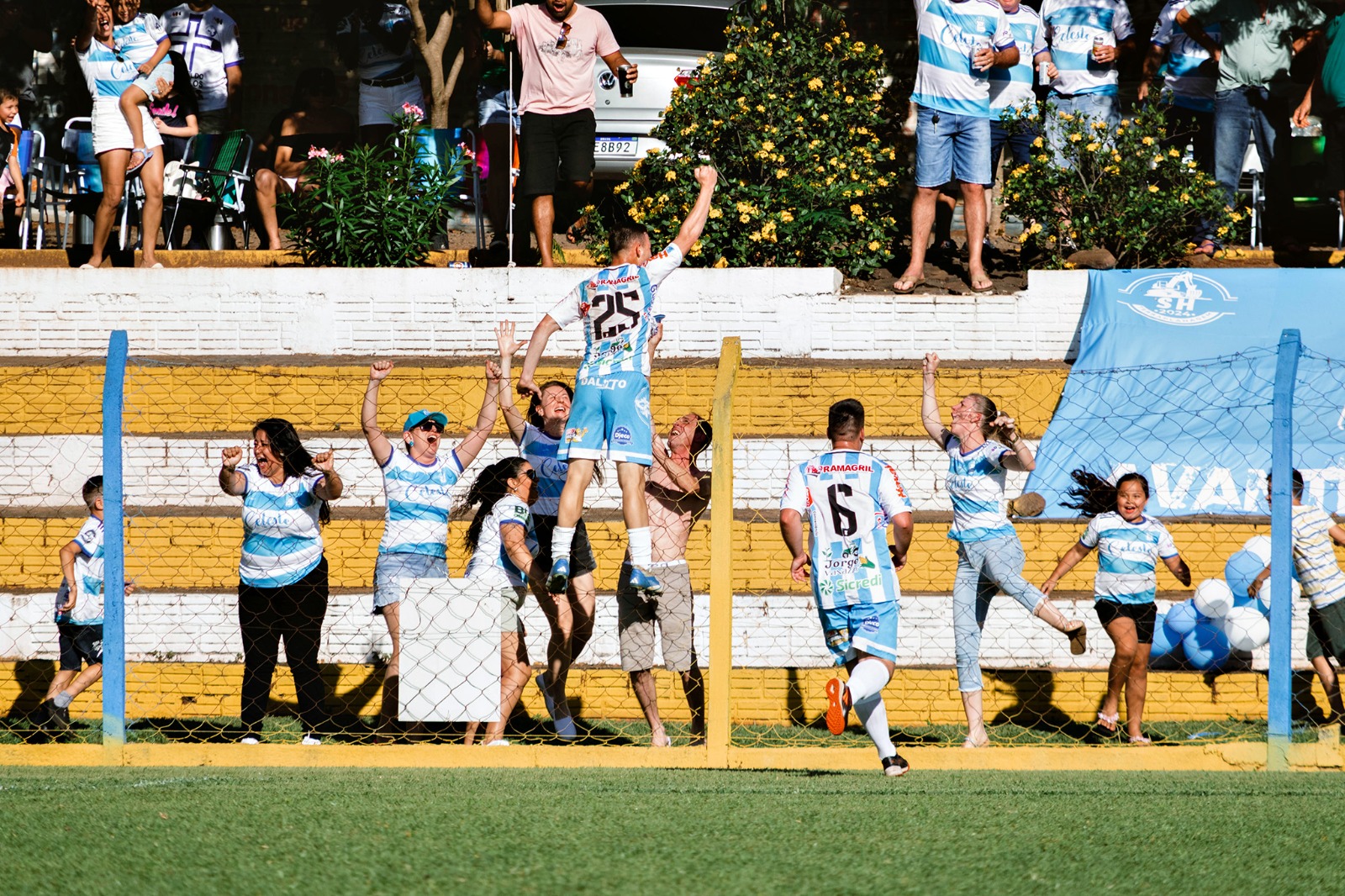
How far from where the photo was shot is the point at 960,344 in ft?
32.3

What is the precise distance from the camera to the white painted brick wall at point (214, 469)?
356 inches

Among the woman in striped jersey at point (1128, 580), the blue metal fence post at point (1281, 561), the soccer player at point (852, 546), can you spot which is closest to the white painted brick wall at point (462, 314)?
the woman in striped jersey at point (1128, 580)

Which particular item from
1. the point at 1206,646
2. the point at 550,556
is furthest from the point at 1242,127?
the point at 550,556

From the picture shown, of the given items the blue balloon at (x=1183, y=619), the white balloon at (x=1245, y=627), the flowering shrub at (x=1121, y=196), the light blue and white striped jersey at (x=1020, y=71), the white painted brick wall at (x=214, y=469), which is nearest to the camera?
the white balloon at (x=1245, y=627)

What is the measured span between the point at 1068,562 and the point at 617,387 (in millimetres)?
2848

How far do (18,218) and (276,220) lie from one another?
8.33 ft

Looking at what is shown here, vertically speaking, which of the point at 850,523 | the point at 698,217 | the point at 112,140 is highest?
the point at 112,140

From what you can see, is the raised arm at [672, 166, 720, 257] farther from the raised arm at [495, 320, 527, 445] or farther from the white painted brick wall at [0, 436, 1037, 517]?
the white painted brick wall at [0, 436, 1037, 517]

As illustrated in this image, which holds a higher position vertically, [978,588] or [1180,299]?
[1180,299]

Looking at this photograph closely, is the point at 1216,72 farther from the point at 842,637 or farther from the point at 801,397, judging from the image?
the point at 842,637

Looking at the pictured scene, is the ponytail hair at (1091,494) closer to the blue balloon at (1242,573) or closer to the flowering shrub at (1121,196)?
the blue balloon at (1242,573)

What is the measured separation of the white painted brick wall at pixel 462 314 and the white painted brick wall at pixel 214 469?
3.14ft

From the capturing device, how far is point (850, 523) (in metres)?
6.70

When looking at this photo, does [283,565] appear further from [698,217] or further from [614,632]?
[698,217]
